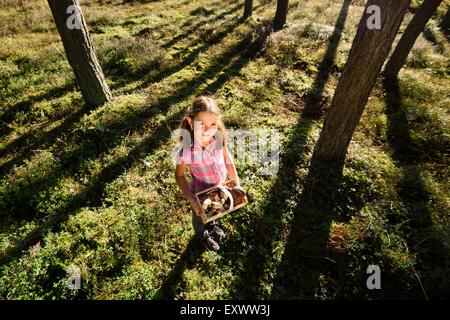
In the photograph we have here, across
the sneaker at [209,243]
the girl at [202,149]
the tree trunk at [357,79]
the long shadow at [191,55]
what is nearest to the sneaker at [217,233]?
the sneaker at [209,243]

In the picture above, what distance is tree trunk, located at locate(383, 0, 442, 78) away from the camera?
866 cm

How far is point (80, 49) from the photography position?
21.7ft

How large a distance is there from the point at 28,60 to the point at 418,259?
1248cm

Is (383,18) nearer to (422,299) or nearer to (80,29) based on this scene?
(422,299)

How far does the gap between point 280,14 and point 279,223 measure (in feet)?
38.1

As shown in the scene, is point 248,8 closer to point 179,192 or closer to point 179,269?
point 179,192

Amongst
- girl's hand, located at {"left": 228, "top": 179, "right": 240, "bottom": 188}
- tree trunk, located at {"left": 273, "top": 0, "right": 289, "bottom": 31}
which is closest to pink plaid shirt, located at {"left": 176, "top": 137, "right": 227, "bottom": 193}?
girl's hand, located at {"left": 228, "top": 179, "right": 240, "bottom": 188}

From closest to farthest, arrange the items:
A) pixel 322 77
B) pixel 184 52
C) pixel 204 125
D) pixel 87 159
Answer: pixel 204 125 → pixel 87 159 → pixel 322 77 → pixel 184 52

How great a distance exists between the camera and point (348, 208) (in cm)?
555

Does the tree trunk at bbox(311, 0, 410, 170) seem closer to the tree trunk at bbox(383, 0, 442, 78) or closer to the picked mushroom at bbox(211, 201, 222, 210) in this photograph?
the picked mushroom at bbox(211, 201, 222, 210)

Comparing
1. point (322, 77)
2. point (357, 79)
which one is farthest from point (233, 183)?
point (322, 77)

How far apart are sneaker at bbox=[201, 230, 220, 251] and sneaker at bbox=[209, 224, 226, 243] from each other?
145 mm

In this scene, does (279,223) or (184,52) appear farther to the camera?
(184,52)
